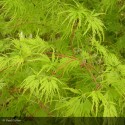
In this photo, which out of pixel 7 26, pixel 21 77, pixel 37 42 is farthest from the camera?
pixel 7 26

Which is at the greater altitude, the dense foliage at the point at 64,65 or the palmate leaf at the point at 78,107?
the dense foliage at the point at 64,65

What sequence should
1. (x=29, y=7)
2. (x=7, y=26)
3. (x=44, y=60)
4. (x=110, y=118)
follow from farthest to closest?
(x=7, y=26), (x=29, y=7), (x=44, y=60), (x=110, y=118)

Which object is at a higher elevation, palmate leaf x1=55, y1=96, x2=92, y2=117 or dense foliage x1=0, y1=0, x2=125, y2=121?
dense foliage x1=0, y1=0, x2=125, y2=121

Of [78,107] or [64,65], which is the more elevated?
[64,65]

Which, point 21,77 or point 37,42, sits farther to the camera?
point 21,77

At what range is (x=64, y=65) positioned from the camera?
1252 mm

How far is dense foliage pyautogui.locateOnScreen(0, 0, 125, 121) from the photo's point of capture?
116 cm

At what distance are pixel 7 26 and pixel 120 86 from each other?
100 cm

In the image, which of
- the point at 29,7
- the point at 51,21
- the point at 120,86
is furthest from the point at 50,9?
the point at 120,86

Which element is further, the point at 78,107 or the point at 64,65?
the point at 64,65

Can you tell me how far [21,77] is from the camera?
1.50 m

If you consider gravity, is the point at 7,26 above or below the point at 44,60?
above

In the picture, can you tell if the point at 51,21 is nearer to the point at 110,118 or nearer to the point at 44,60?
the point at 44,60

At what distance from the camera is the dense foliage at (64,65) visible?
1.16 metres
